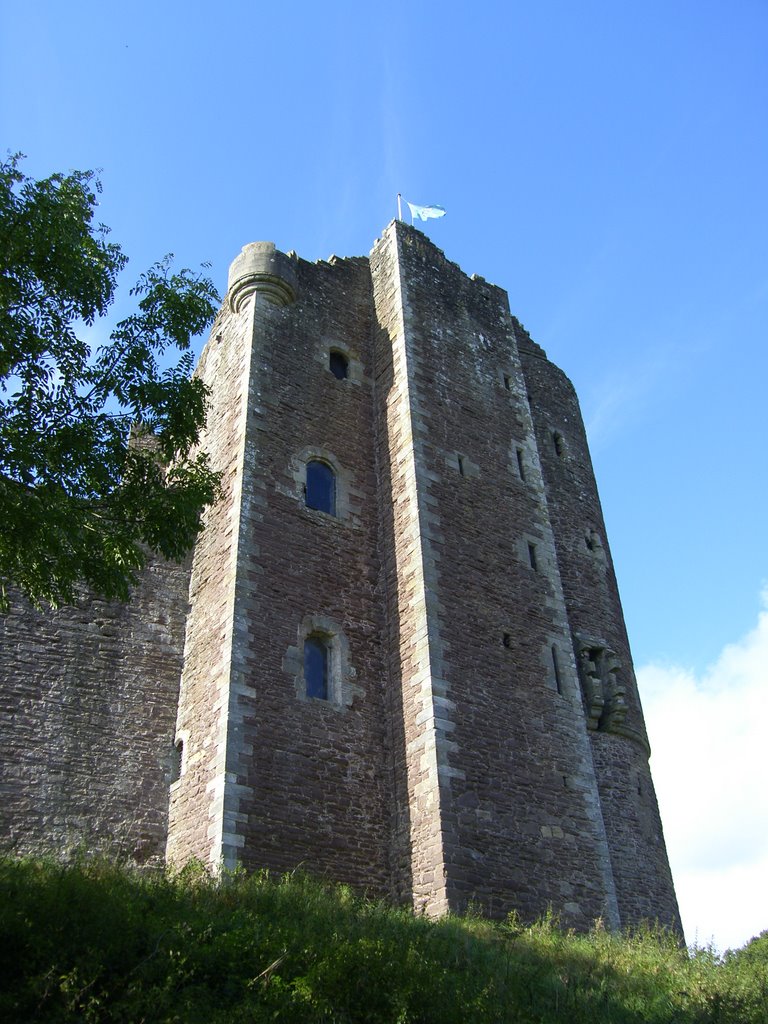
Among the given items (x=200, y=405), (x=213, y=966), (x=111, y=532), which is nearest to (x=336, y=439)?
(x=200, y=405)

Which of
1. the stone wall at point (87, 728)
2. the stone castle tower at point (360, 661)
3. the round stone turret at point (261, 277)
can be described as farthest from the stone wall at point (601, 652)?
the stone wall at point (87, 728)

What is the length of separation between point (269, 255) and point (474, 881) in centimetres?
1183

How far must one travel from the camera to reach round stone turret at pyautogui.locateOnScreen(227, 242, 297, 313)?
1864 centimetres

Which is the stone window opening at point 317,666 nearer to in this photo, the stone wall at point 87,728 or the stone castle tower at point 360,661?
the stone castle tower at point 360,661

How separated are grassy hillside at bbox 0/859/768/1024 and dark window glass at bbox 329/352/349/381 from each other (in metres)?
10.5

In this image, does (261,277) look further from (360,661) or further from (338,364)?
(360,661)

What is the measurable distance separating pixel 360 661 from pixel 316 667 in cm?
74

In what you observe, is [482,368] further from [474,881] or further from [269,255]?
[474,881]

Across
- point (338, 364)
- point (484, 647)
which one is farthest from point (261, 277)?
point (484, 647)

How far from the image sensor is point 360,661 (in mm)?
15328

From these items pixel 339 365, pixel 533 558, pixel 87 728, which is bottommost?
pixel 87 728

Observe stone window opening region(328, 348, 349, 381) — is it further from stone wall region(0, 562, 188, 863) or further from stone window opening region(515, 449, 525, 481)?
stone wall region(0, 562, 188, 863)

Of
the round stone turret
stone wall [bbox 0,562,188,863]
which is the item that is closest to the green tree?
stone wall [bbox 0,562,188,863]

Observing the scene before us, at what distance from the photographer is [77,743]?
14.2 meters
